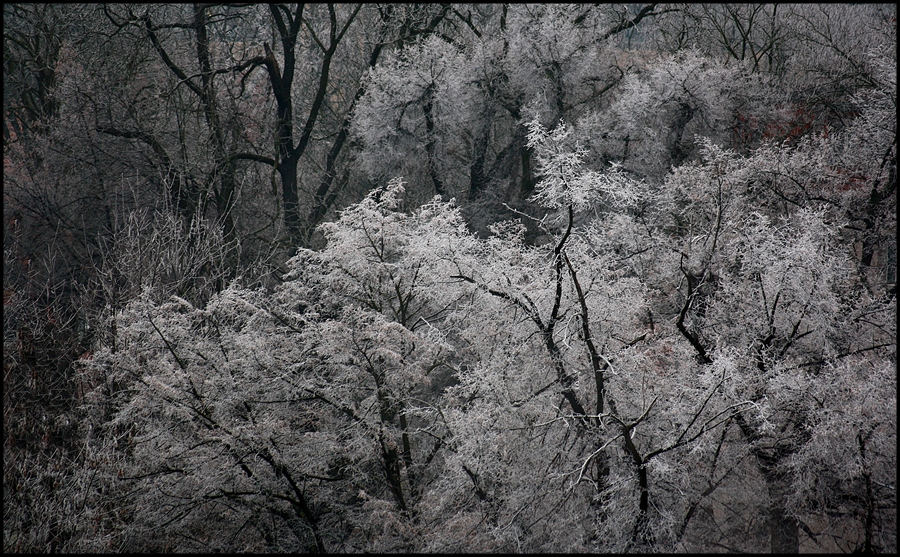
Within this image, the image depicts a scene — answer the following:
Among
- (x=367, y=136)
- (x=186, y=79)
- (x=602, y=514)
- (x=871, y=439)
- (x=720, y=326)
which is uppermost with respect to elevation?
(x=186, y=79)

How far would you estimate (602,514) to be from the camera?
797 centimetres

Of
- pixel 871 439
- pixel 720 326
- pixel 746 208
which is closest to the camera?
pixel 871 439

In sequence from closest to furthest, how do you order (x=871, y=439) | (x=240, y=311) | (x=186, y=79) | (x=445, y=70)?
1. (x=871, y=439)
2. (x=240, y=311)
3. (x=186, y=79)
4. (x=445, y=70)

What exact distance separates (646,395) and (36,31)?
14483mm

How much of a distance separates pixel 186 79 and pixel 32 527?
971 centimetres

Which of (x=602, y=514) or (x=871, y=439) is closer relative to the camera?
(x=871, y=439)

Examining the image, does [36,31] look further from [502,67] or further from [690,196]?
[690,196]

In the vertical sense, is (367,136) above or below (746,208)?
above

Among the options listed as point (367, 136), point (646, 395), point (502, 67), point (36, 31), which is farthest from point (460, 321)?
point (36, 31)

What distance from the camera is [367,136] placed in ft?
51.5

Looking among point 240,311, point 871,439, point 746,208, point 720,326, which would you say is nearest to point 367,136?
point 240,311

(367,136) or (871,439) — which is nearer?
(871,439)

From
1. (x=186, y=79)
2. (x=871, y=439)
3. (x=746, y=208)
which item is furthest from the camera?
(x=186, y=79)

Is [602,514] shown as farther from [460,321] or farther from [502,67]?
[502,67]
